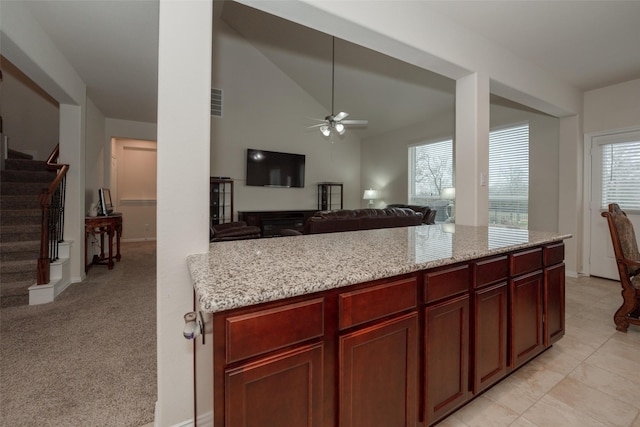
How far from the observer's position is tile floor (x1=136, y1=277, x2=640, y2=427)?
1.47 m

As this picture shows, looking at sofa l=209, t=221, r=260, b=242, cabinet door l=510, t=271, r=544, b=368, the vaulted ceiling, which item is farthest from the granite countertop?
the vaulted ceiling

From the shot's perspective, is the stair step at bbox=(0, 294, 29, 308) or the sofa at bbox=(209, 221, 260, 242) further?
the sofa at bbox=(209, 221, 260, 242)

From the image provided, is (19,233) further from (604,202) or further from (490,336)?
(604,202)

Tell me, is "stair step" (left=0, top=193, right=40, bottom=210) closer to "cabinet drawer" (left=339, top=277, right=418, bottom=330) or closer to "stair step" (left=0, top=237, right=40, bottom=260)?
"stair step" (left=0, top=237, right=40, bottom=260)

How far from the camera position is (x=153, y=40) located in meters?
2.80

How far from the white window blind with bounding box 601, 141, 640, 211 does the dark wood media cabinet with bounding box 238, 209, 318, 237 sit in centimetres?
491

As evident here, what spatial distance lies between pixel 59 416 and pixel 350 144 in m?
7.32

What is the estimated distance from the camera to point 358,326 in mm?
1029

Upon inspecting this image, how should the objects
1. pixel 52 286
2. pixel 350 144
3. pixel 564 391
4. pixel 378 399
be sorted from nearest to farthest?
pixel 378 399 → pixel 564 391 → pixel 52 286 → pixel 350 144

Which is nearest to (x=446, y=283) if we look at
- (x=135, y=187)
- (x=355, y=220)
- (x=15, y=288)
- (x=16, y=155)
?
(x=355, y=220)

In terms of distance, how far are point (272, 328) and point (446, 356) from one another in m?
0.95

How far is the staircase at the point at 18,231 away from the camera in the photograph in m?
2.99

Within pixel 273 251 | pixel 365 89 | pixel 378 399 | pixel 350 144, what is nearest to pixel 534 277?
pixel 378 399

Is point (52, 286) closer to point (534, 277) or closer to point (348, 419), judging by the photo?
point (348, 419)
